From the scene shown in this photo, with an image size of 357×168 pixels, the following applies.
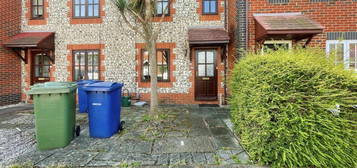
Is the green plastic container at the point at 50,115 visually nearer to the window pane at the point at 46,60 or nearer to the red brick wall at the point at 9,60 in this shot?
the window pane at the point at 46,60

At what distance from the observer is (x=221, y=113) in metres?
6.33

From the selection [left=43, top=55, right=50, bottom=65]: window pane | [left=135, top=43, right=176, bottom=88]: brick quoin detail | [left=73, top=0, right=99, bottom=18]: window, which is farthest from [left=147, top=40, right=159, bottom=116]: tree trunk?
[left=43, top=55, right=50, bottom=65]: window pane

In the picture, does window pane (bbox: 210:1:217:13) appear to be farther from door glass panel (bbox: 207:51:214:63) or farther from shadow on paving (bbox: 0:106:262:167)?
shadow on paving (bbox: 0:106:262:167)

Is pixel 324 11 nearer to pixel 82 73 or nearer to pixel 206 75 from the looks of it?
pixel 206 75

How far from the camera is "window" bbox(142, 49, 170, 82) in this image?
25.9 feet

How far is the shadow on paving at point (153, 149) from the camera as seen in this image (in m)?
2.92

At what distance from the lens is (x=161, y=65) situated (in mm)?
7961

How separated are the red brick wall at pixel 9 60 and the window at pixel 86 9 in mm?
2772

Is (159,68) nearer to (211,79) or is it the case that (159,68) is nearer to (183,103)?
(183,103)

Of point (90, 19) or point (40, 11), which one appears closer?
point (90, 19)

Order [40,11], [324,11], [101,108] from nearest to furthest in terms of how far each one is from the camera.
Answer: [101,108]
[324,11]
[40,11]

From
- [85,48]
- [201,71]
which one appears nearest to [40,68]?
[85,48]

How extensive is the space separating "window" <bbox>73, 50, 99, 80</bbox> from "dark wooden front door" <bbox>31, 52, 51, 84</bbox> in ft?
5.13

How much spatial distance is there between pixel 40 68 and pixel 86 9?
3.83m
